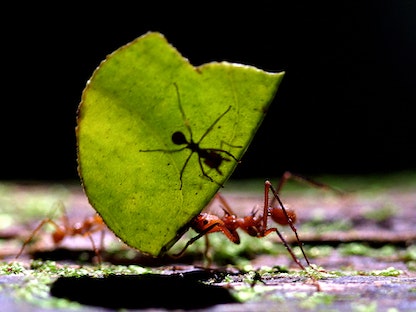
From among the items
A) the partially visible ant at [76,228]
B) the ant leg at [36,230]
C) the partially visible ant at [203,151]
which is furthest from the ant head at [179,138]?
the partially visible ant at [76,228]

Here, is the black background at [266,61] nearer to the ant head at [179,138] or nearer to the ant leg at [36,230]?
the ant leg at [36,230]

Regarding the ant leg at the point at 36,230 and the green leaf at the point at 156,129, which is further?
the ant leg at the point at 36,230

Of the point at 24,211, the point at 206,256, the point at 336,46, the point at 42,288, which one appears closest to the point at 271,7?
the point at 336,46

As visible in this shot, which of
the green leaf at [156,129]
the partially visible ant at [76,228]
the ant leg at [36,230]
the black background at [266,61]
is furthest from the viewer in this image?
the black background at [266,61]

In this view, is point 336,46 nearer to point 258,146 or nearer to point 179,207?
point 258,146

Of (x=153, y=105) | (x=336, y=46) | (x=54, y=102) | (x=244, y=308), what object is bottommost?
(x=244, y=308)

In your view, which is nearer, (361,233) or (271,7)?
(361,233)

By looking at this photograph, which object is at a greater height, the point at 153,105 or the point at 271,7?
the point at 271,7

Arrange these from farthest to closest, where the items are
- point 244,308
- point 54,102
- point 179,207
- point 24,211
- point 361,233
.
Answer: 1. point 54,102
2. point 24,211
3. point 361,233
4. point 179,207
5. point 244,308
